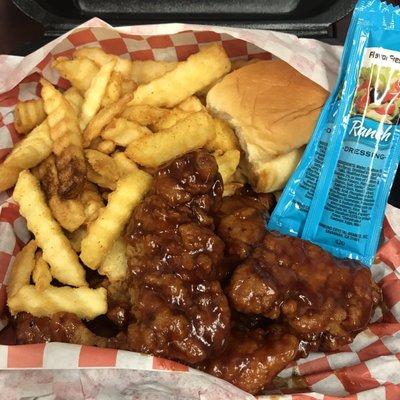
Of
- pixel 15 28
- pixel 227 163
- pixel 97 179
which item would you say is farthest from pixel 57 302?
pixel 15 28

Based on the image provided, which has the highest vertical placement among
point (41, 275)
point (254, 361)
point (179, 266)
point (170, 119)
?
point (170, 119)

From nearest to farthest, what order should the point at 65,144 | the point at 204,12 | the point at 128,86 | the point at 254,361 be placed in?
the point at 254,361 → the point at 65,144 → the point at 128,86 → the point at 204,12

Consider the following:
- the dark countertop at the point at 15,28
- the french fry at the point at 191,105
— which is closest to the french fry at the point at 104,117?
the french fry at the point at 191,105

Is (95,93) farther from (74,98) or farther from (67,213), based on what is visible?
(67,213)

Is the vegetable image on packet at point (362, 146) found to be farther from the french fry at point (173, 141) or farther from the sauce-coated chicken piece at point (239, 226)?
the french fry at point (173, 141)

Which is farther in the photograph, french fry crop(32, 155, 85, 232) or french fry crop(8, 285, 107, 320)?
french fry crop(32, 155, 85, 232)

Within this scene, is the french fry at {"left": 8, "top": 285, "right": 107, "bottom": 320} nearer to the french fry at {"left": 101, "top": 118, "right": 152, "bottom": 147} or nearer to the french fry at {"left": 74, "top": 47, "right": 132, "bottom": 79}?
the french fry at {"left": 101, "top": 118, "right": 152, "bottom": 147}

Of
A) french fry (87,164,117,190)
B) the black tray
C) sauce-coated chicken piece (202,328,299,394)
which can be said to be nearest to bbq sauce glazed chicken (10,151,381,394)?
sauce-coated chicken piece (202,328,299,394)

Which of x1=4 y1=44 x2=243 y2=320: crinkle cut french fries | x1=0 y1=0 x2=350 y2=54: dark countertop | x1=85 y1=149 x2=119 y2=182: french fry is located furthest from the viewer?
x1=0 y1=0 x2=350 y2=54: dark countertop
